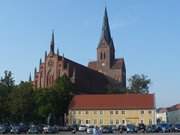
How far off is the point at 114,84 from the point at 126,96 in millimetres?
46335

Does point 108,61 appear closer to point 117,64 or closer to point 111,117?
point 117,64

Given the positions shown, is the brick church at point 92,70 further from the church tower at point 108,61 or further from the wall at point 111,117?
the wall at point 111,117

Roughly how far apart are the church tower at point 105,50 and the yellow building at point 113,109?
47.9 metres

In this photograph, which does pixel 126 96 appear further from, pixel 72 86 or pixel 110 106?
pixel 72 86

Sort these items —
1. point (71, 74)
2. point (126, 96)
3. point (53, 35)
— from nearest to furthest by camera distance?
point (126, 96), point (71, 74), point (53, 35)

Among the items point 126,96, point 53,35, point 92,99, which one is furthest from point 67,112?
point 53,35

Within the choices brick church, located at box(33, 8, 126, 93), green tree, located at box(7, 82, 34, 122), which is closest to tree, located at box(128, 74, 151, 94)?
brick church, located at box(33, 8, 126, 93)

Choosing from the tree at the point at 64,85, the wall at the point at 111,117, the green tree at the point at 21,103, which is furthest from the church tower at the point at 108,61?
the green tree at the point at 21,103

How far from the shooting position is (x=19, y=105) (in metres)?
99.3

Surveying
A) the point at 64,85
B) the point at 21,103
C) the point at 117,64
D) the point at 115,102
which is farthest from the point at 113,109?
the point at 117,64

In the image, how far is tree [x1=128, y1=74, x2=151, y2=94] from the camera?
138375 mm

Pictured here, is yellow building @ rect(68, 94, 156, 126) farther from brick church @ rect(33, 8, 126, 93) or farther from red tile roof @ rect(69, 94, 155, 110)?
brick church @ rect(33, 8, 126, 93)

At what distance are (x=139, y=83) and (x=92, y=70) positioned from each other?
23.2 metres

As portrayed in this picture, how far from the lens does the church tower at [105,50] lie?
161 m
